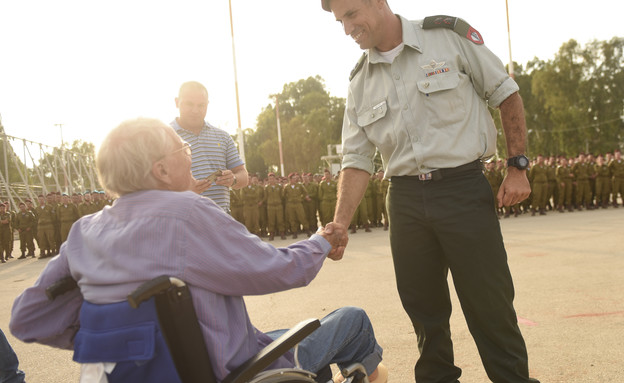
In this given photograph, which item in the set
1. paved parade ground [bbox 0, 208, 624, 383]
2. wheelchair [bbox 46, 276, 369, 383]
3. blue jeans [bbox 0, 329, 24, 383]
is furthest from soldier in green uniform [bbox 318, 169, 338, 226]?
wheelchair [bbox 46, 276, 369, 383]

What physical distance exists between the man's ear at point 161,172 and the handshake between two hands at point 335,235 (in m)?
0.68

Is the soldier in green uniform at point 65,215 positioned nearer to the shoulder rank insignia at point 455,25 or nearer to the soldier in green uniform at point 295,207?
the soldier in green uniform at point 295,207

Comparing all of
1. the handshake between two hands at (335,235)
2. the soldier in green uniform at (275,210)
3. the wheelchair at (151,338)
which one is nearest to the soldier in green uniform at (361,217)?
the soldier in green uniform at (275,210)

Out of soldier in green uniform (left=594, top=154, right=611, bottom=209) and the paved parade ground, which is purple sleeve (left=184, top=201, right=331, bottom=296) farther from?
soldier in green uniform (left=594, top=154, right=611, bottom=209)

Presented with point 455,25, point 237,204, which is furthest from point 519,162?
point 237,204

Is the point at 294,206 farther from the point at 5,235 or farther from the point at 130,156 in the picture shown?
the point at 130,156

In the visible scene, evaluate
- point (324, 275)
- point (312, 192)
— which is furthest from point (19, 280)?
point (312, 192)

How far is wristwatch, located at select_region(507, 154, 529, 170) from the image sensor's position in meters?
2.63

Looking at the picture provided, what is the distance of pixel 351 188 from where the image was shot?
9.65 ft

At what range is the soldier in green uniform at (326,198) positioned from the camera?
16528 millimetres

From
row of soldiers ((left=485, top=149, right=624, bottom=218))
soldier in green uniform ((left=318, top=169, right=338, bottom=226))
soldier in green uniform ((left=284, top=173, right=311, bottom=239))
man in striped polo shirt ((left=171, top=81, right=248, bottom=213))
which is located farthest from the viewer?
row of soldiers ((left=485, top=149, right=624, bottom=218))

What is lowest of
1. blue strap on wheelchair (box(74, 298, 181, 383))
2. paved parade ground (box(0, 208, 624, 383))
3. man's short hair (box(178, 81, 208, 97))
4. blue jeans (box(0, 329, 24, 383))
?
paved parade ground (box(0, 208, 624, 383))

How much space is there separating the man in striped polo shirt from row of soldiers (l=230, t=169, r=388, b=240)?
12.3 meters

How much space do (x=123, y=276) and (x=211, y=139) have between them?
90.9 inches
